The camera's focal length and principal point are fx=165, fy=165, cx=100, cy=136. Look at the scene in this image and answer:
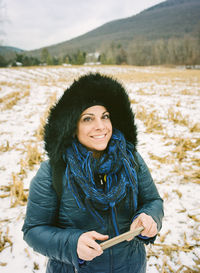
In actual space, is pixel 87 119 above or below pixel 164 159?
above

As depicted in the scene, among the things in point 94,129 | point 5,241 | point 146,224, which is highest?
point 94,129

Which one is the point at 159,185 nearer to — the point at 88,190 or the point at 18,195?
the point at 88,190

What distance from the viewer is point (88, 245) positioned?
917 mm

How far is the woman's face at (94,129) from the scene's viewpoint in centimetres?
125

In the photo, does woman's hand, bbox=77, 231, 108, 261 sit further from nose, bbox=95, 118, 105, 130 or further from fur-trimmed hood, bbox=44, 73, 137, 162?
nose, bbox=95, 118, 105, 130

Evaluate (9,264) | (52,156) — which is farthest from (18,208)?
(52,156)

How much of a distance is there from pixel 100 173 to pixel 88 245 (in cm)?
45

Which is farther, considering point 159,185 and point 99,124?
point 159,185

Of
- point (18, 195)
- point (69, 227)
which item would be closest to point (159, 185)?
point (69, 227)

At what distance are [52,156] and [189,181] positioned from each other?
2.45 m

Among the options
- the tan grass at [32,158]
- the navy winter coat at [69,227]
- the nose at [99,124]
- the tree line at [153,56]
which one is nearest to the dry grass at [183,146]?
the navy winter coat at [69,227]

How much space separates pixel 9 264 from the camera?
164 cm

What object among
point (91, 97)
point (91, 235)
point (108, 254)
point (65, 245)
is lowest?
point (108, 254)

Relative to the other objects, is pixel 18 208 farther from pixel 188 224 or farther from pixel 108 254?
pixel 188 224
